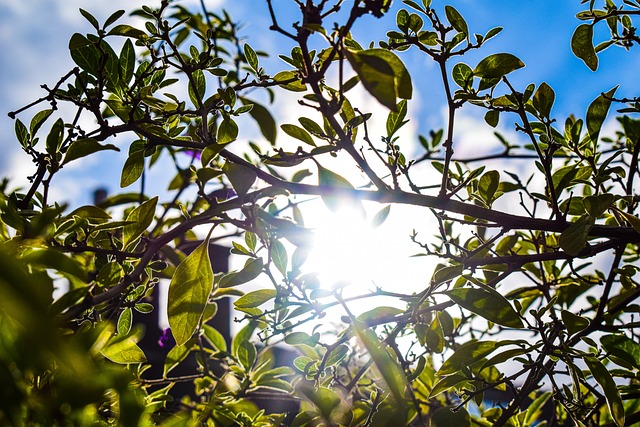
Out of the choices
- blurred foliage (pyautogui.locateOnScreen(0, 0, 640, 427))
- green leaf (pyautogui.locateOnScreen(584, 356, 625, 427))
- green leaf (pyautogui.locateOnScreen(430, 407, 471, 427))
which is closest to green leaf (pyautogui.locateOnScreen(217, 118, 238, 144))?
blurred foliage (pyautogui.locateOnScreen(0, 0, 640, 427))

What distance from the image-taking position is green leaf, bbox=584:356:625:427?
0.63m

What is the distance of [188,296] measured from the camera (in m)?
0.58

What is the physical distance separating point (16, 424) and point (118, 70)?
1.87 feet

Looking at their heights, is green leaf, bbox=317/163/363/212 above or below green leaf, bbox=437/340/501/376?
above

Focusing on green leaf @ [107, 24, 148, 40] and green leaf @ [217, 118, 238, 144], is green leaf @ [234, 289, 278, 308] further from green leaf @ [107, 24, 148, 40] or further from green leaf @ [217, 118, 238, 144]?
green leaf @ [107, 24, 148, 40]

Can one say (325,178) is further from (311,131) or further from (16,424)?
(16,424)

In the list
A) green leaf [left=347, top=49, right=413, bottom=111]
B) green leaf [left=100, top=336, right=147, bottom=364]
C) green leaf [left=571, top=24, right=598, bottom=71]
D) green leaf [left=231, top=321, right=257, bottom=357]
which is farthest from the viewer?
green leaf [left=231, top=321, right=257, bottom=357]

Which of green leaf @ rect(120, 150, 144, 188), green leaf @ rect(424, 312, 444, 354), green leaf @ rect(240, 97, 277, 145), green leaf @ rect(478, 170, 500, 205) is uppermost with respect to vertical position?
green leaf @ rect(240, 97, 277, 145)

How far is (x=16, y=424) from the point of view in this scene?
9.1 inches

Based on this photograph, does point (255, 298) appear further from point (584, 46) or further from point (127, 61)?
point (584, 46)

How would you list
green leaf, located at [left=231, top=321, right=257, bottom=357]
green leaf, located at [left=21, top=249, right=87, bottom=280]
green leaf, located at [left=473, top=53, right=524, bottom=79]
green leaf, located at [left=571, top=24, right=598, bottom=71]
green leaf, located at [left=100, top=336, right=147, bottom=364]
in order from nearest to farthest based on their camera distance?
green leaf, located at [left=21, top=249, right=87, bottom=280], green leaf, located at [left=100, top=336, right=147, bottom=364], green leaf, located at [left=473, top=53, right=524, bottom=79], green leaf, located at [left=571, top=24, right=598, bottom=71], green leaf, located at [left=231, top=321, right=257, bottom=357]

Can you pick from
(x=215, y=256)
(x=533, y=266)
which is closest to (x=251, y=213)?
(x=533, y=266)

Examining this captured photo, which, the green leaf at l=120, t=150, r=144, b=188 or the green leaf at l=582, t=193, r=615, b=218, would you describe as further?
the green leaf at l=120, t=150, r=144, b=188

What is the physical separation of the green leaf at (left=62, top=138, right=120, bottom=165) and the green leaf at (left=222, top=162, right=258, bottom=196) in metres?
0.19
